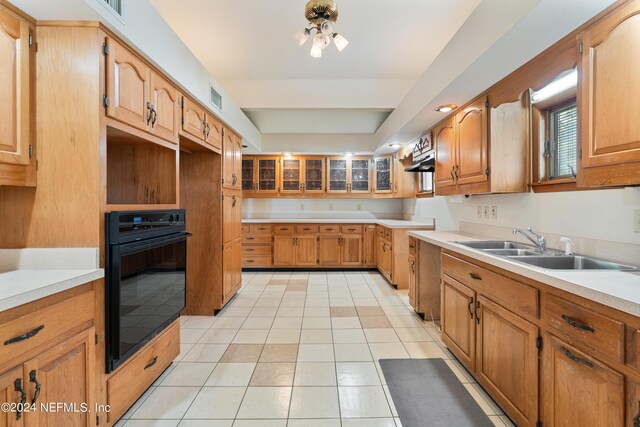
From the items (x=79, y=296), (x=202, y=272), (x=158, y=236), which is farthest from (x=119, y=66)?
(x=202, y=272)

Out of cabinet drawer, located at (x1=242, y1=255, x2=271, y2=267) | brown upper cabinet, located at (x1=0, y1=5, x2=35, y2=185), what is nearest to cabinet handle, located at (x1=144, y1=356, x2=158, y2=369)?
brown upper cabinet, located at (x1=0, y1=5, x2=35, y2=185)

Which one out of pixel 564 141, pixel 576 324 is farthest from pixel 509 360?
pixel 564 141

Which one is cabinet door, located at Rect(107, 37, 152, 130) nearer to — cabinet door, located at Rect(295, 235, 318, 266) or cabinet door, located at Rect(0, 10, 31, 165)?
cabinet door, located at Rect(0, 10, 31, 165)

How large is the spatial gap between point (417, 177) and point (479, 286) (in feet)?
10.2

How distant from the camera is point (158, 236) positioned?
5.97 feet

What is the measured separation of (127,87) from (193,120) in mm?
857

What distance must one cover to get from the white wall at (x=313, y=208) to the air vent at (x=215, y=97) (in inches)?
116

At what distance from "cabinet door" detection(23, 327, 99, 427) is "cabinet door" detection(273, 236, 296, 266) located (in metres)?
3.71

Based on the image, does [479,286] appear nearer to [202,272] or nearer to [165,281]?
[165,281]

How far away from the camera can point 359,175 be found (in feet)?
17.6

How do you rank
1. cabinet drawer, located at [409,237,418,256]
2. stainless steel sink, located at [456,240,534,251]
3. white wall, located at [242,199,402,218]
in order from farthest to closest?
A: white wall, located at [242,199,402,218], cabinet drawer, located at [409,237,418,256], stainless steel sink, located at [456,240,534,251]

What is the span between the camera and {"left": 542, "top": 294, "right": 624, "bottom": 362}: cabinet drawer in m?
0.96

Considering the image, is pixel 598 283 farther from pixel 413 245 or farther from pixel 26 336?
pixel 26 336

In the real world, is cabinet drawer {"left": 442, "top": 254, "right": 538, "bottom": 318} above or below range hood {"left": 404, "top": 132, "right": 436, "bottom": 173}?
below
